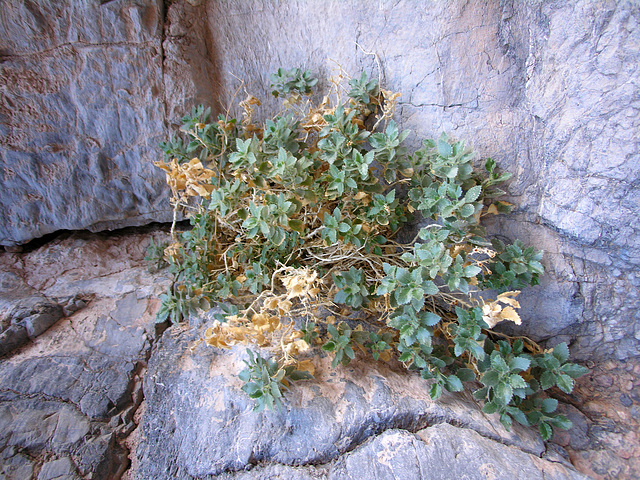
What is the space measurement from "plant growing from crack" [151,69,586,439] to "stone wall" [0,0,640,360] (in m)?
0.17

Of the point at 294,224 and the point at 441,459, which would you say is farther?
the point at 294,224

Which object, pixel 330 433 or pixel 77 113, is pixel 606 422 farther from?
pixel 77 113

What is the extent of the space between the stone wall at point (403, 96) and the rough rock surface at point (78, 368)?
0.79 ft

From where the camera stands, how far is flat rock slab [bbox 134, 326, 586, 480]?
133cm

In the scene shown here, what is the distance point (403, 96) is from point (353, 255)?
2.41 feet

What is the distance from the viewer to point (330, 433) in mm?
1387

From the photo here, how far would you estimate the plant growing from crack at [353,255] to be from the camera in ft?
4.48

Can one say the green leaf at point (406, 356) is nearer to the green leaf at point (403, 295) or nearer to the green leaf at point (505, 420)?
the green leaf at point (403, 295)

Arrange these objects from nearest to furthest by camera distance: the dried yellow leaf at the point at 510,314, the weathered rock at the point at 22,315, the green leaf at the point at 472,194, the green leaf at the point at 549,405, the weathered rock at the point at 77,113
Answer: the dried yellow leaf at the point at 510,314 < the green leaf at the point at 472,194 < the green leaf at the point at 549,405 < the weathered rock at the point at 22,315 < the weathered rock at the point at 77,113

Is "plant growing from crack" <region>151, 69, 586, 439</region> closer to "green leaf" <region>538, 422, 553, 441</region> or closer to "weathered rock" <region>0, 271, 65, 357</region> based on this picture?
"green leaf" <region>538, 422, 553, 441</region>

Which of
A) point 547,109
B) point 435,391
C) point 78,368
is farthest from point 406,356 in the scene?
point 78,368

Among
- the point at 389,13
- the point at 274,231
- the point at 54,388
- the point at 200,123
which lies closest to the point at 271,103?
the point at 200,123

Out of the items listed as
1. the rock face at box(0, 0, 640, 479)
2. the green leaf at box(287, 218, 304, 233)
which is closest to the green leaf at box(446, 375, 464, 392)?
the rock face at box(0, 0, 640, 479)

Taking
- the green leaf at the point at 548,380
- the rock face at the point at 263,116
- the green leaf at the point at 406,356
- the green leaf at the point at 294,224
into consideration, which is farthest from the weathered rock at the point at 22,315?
the green leaf at the point at 548,380
